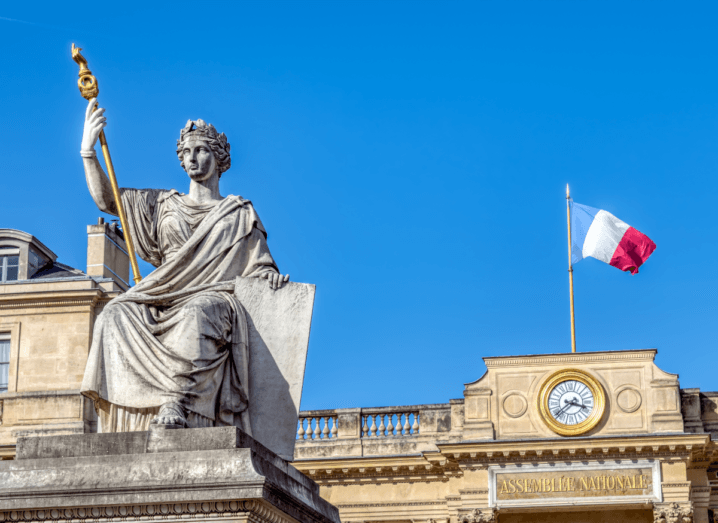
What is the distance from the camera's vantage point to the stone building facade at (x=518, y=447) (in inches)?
1230

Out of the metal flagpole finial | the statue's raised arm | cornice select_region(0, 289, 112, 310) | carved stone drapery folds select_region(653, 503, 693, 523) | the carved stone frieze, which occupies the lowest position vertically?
the carved stone frieze

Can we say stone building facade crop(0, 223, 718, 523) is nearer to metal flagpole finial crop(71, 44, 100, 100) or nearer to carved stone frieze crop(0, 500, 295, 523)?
metal flagpole finial crop(71, 44, 100, 100)

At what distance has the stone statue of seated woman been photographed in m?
7.16

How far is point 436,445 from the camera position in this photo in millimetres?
32125

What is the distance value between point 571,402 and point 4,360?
562 inches

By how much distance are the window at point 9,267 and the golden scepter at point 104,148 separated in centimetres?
3020

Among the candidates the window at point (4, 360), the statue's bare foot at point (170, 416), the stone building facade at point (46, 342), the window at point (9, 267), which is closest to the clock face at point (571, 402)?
the stone building facade at point (46, 342)

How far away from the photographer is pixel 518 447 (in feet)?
103

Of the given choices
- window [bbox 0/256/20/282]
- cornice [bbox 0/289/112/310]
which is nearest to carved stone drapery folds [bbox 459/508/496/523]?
cornice [bbox 0/289/112/310]

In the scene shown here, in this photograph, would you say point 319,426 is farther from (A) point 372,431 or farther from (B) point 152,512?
(B) point 152,512

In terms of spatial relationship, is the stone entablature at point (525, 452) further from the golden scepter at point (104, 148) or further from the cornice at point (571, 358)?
the golden scepter at point (104, 148)

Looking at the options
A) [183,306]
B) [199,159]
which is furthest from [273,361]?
[199,159]

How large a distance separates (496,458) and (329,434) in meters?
4.21

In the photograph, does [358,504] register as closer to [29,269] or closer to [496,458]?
[496,458]
